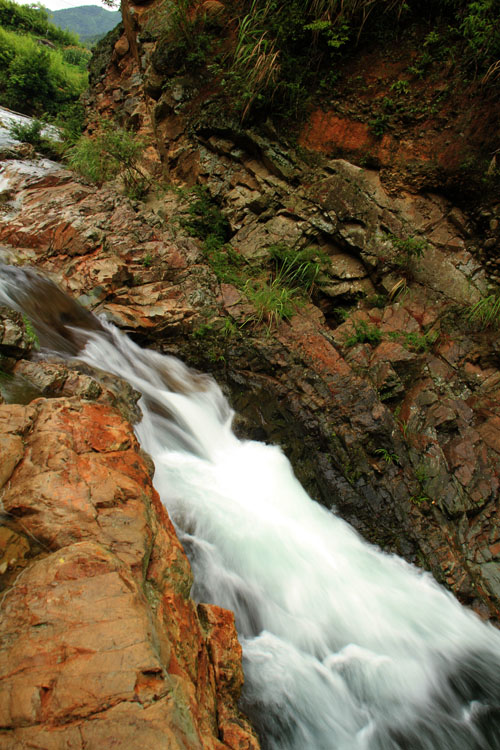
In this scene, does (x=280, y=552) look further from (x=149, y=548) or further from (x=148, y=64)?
(x=148, y=64)

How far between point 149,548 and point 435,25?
848 cm

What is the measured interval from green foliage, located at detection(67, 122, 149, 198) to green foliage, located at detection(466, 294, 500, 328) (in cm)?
664

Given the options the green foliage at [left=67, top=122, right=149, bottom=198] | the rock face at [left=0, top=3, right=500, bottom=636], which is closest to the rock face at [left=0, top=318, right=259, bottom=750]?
the rock face at [left=0, top=3, right=500, bottom=636]

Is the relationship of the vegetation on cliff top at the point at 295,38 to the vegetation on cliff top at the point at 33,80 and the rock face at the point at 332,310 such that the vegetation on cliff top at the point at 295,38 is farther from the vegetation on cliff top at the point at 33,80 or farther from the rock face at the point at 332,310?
the vegetation on cliff top at the point at 33,80

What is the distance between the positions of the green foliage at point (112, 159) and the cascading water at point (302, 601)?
3.64m

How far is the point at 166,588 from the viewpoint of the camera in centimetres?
209

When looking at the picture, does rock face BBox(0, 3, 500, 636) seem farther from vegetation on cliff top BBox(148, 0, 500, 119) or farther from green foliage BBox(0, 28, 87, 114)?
green foliage BBox(0, 28, 87, 114)

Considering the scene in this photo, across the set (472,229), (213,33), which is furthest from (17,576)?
(213,33)

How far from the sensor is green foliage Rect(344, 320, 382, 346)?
5617 millimetres

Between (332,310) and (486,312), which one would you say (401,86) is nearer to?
(332,310)

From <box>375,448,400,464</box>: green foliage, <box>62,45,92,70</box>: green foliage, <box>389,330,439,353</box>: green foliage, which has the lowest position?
<box>375,448,400,464</box>: green foliage

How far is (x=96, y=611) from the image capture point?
1.60 meters

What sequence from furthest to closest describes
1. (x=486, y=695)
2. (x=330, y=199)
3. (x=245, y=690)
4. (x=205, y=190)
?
1. (x=205, y=190)
2. (x=330, y=199)
3. (x=486, y=695)
4. (x=245, y=690)

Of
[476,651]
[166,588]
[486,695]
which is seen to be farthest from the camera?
[476,651]
